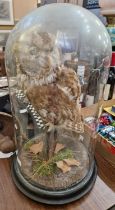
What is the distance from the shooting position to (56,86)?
41 cm

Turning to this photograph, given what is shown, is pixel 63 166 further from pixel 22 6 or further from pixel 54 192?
pixel 22 6

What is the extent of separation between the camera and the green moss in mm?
510

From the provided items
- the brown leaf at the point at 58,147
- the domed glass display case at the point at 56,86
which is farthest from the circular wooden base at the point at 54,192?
the brown leaf at the point at 58,147

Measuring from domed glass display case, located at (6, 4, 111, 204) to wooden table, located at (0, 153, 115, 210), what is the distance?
0.01 metres

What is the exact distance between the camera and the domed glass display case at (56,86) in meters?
0.41

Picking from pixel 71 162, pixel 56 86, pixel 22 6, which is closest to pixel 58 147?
pixel 71 162

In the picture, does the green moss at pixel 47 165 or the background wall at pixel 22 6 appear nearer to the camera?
the green moss at pixel 47 165

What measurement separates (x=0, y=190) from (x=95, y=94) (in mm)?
408

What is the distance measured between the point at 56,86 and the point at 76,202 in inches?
11.3

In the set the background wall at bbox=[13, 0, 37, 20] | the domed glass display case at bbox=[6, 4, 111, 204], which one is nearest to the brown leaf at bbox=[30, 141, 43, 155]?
the domed glass display case at bbox=[6, 4, 111, 204]

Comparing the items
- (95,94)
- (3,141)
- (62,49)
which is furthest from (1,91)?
(62,49)

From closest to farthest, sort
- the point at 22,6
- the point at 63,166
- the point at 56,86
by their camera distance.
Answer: the point at 56,86, the point at 63,166, the point at 22,6

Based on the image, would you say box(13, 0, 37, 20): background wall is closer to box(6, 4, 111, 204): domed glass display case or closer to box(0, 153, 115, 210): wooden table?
box(6, 4, 111, 204): domed glass display case

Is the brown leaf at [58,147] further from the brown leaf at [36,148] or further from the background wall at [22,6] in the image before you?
the background wall at [22,6]
